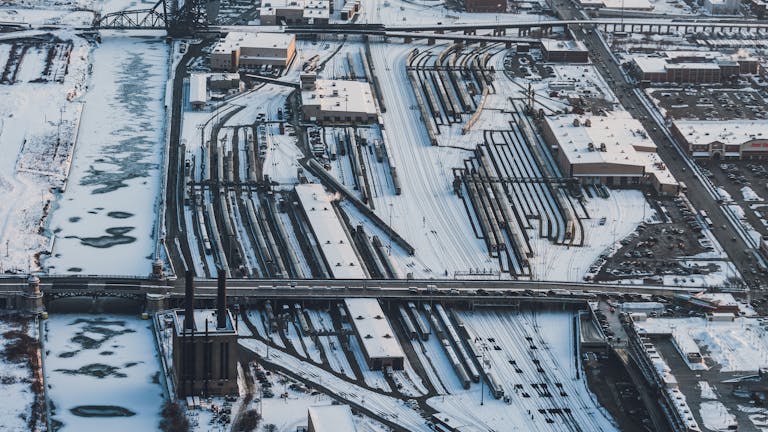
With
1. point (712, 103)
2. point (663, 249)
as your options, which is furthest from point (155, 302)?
point (712, 103)

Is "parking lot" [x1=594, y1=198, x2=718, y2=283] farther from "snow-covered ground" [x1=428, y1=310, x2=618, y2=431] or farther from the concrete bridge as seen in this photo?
"snow-covered ground" [x1=428, y1=310, x2=618, y2=431]

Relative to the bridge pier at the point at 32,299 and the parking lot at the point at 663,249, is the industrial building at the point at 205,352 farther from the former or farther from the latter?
the parking lot at the point at 663,249

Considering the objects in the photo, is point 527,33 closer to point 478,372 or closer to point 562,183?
point 562,183

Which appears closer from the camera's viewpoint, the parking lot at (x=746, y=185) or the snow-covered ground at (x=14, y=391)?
the snow-covered ground at (x=14, y=391)

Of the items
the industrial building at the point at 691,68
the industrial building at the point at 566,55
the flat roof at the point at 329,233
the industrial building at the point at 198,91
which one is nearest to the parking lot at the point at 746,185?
the industrial building at the point at 691,68

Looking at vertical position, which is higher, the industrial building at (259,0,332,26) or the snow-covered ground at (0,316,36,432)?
the industrial building at (259,0,332,26)

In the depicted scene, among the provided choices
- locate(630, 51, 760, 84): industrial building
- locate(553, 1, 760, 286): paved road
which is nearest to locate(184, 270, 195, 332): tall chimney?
locate(553, 1, 760, 286): paved road
